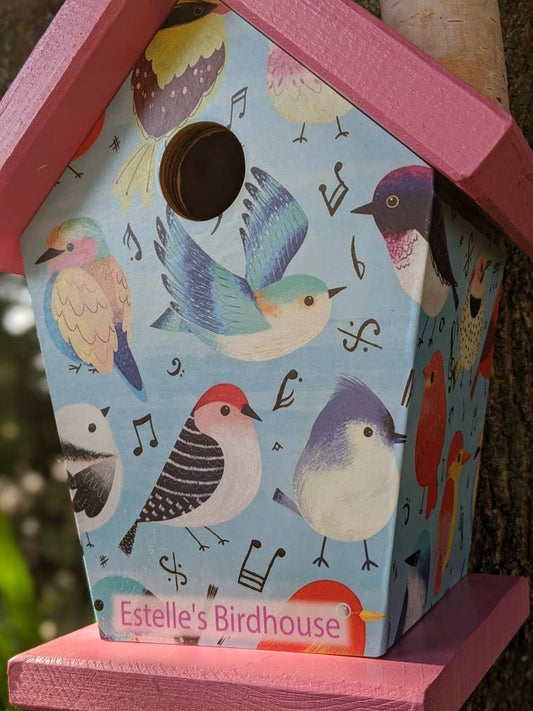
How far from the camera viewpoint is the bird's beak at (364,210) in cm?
68

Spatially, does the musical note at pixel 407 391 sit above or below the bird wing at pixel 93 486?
above

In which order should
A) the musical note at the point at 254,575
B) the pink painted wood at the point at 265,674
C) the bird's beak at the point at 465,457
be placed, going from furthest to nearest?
the bird's beak at the point at 465,457, the musical note at the point at 254,575, the pink painted wood at the point at 265,674

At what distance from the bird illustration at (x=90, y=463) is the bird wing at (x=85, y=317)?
5 centimetres

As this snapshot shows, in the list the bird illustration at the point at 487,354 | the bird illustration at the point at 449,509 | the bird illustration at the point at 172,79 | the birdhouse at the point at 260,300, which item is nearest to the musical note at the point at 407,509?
the birdhouse at the point at 260,300

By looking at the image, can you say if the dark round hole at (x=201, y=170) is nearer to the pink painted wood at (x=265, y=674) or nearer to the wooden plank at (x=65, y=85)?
the wooden plank at (x=65, y=85)

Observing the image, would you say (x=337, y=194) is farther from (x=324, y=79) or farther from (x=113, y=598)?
(x=113, y=598)

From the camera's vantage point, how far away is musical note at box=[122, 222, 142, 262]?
0.77 metres

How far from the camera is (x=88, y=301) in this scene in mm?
794

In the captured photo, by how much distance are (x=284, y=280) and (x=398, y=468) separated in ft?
0.58

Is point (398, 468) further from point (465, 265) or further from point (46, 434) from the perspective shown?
point (46, 434)

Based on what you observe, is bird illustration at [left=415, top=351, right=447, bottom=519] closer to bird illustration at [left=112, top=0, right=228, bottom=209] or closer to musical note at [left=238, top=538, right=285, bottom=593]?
musical note at [left=238, top=538, right=285, bottom=593]

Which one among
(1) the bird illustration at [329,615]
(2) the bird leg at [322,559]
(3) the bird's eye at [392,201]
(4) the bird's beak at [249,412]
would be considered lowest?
(1) the bird illustration at [329,615]

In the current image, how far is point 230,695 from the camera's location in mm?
657

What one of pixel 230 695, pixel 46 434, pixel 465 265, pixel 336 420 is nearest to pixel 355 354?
pixel 336 420
